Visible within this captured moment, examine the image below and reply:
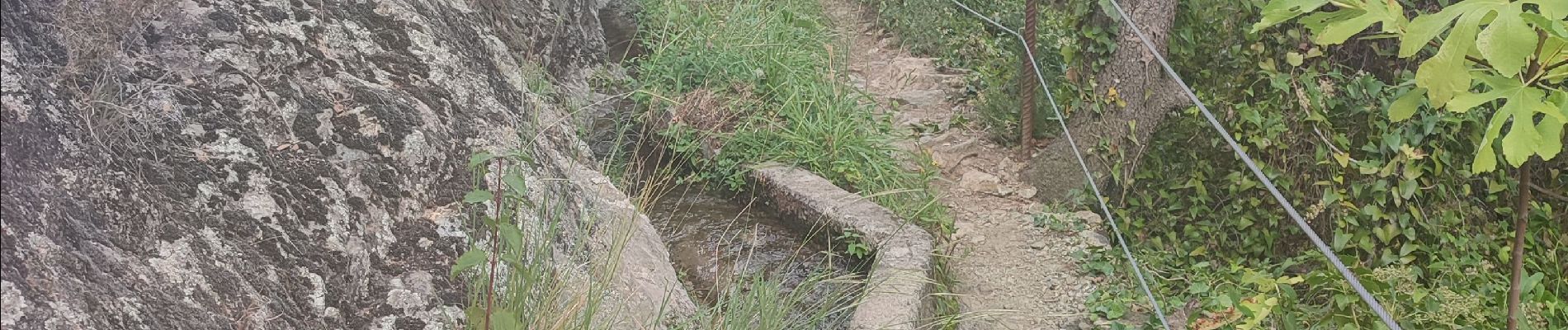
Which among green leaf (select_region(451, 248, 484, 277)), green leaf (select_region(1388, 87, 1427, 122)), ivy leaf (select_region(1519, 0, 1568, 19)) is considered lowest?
green leaf (select_region(451, 248, 484, 277))

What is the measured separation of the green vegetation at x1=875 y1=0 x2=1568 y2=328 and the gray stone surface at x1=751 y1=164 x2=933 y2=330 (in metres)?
0.61

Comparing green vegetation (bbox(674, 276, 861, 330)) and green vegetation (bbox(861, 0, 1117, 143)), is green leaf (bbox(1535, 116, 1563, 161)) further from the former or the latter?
green vegetation (bbox(861, 0, 1117, 143))

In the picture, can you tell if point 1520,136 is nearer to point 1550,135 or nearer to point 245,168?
point 1550,135

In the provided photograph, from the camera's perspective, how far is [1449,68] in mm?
1581

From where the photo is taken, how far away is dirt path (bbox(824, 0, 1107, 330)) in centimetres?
362

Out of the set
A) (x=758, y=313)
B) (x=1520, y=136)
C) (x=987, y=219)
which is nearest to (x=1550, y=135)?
(x=1520, y=136)

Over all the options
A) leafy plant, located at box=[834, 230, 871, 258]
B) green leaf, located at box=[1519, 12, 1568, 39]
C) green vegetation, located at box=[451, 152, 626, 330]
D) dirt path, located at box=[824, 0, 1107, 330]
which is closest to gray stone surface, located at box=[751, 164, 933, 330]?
leafy plant, located at box=[834, 230, 871, 258]

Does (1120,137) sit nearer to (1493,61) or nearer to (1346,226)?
(1346,226)

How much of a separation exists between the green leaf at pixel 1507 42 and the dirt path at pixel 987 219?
63.0 inches

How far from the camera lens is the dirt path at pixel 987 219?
143 inches

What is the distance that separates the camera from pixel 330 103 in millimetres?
2598

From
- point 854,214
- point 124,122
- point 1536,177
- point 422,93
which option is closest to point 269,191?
point 124,122

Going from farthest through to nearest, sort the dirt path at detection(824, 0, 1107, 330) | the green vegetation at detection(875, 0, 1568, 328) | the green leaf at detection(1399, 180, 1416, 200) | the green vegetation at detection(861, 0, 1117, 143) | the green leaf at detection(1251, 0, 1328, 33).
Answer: the green vegetation at detection(861, 0, 1117, 143)
the dirt path at detection(824, 0, 1107, 330)
the green leaf at detection(1399, 180, 1416, 200)
the green vegetation at detection(875, 0, 1568, 328)
the green leaf at detection(1251, 0, 1328, 33)

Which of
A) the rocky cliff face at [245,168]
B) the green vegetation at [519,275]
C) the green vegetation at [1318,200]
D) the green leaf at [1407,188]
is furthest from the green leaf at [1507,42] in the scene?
the green leaf at [1407,188]
